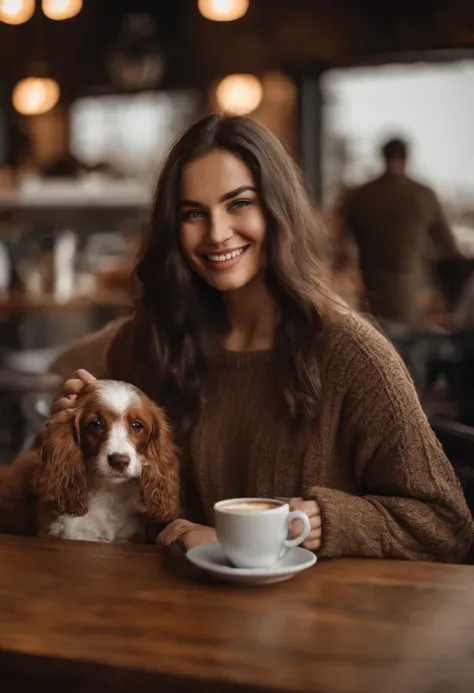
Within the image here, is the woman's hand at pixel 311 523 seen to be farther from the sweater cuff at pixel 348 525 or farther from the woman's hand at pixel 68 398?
the woman's hand at pixel 68 398

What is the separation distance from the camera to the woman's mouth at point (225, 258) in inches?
68.5

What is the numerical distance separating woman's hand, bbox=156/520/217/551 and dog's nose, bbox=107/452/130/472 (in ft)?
0.38

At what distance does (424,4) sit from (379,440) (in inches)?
275

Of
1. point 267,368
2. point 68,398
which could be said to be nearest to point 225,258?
point 267,368

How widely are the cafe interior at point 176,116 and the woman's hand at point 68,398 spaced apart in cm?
281

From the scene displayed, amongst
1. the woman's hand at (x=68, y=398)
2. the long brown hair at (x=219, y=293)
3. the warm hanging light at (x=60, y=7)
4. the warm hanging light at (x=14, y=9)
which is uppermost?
the warm hanging light at (x=14, y=9)

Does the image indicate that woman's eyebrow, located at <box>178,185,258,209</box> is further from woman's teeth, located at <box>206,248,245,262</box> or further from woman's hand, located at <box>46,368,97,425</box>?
woman's hand, located at <box>46,368,97,425</box>

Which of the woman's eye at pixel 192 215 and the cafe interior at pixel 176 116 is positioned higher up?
the cafe interior at pixel 176 116

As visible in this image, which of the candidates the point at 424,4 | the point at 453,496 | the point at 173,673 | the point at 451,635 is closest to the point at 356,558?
the point at 453,496

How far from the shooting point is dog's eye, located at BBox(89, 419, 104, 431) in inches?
63.7

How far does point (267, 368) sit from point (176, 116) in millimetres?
8662

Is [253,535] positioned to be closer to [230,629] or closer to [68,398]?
[230,629]

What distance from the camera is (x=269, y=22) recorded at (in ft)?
28.3

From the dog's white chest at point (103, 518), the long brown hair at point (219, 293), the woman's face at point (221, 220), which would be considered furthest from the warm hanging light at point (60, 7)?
the dog's white chest at point (103, 518)
